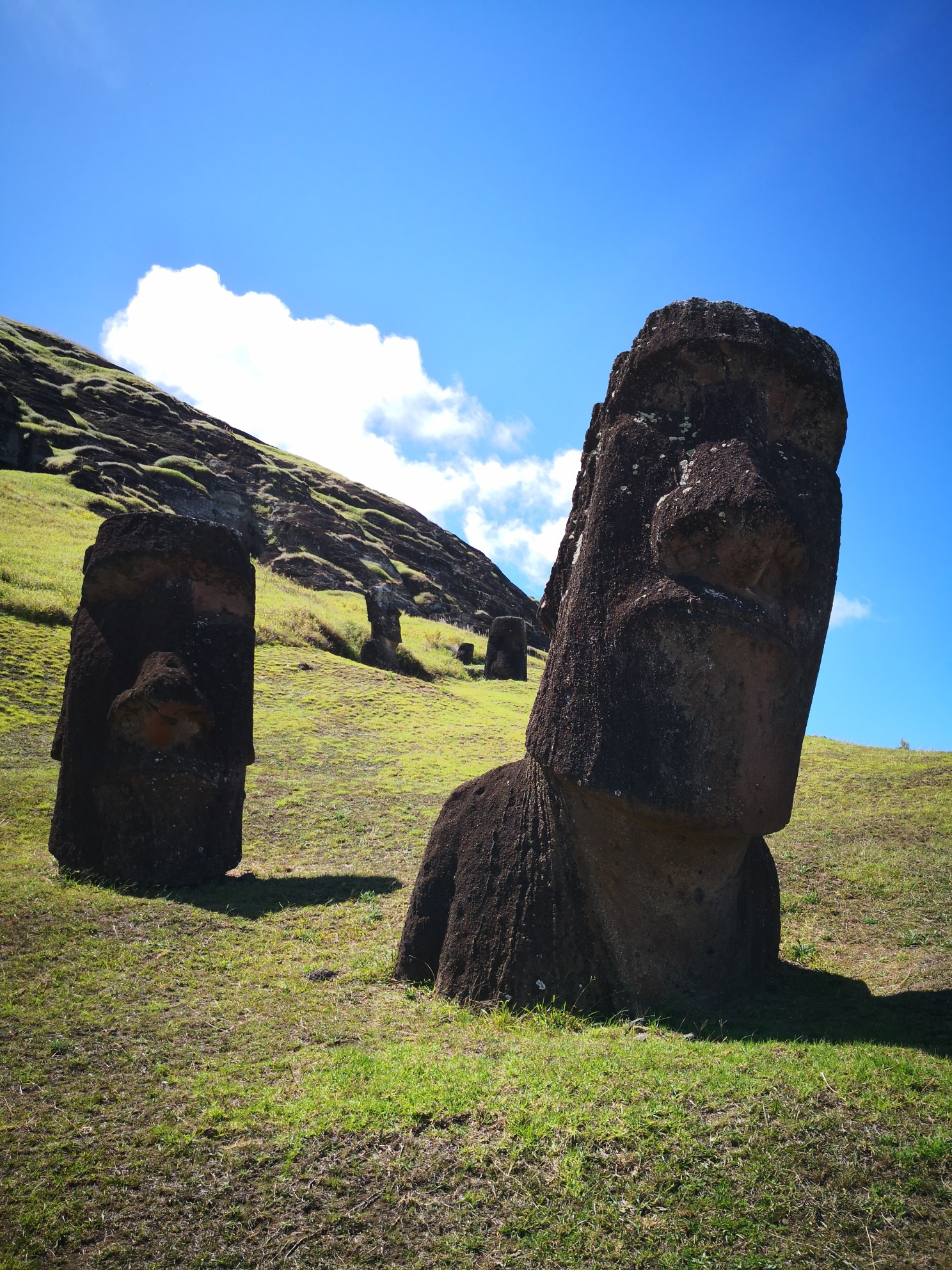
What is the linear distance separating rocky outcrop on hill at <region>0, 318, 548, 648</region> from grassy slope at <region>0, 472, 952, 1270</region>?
30.0m

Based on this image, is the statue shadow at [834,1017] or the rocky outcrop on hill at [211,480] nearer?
the statue shadow at [834,1017]

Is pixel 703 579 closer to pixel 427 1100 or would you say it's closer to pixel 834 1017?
pixel 834 1017

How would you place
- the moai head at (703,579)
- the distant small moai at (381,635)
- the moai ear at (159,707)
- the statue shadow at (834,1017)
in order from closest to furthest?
the statue shadow at (834,1017), the moai head at (703,579), the moai ear at (159,707), the distant small moai at (381,635)

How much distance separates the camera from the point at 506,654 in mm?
29453

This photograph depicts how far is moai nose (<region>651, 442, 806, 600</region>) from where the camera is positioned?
15.6 feet

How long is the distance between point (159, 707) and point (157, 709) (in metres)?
0.03

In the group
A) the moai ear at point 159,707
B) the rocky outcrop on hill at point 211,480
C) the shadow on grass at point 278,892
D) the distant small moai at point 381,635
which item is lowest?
the shadow on grass at point 278,892

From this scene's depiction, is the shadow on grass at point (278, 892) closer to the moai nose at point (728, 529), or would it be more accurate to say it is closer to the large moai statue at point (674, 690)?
the large moai statue at point (674, 690)

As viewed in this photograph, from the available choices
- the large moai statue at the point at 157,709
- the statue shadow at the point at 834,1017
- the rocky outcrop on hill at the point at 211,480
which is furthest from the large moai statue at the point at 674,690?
the rocky outcrop on hill at the point at 211,480

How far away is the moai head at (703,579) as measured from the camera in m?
4.74

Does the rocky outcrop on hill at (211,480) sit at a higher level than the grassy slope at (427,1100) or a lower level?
higher

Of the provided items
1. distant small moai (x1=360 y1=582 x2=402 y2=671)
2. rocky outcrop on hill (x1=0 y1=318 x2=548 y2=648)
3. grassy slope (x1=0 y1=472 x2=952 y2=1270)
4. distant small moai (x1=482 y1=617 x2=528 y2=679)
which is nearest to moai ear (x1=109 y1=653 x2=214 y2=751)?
grassy slope (x1=0 y1=472 x2=952 y2=1270)

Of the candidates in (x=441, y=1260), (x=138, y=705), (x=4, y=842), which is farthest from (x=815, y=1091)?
(x=4, y=842)

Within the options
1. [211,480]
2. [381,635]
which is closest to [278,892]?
[381,635]
